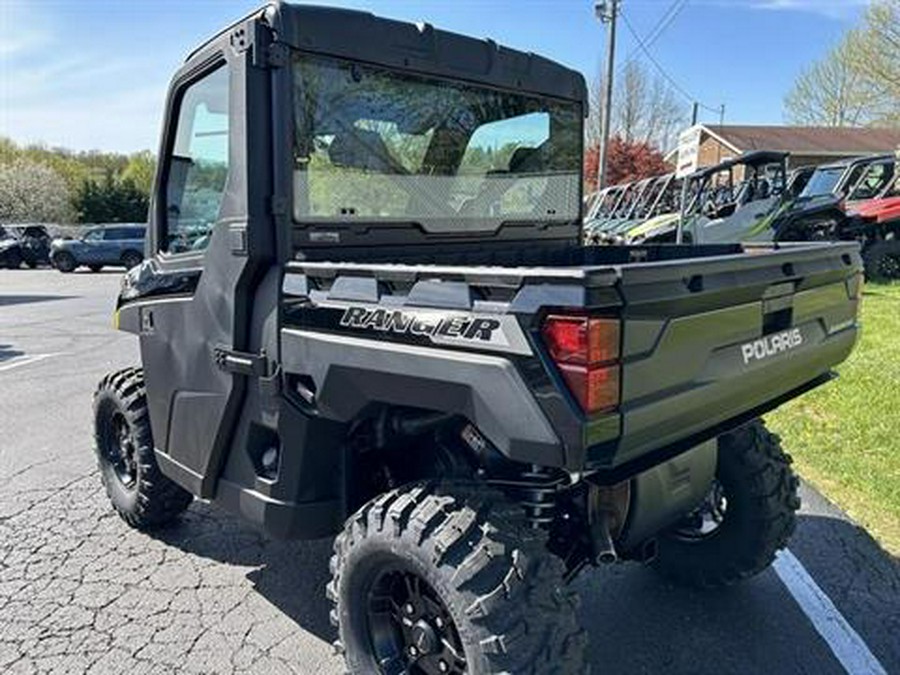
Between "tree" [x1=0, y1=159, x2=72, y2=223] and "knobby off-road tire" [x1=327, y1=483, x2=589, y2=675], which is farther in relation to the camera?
"tree" [x1=0, y1=159, x2=72, y2=223]

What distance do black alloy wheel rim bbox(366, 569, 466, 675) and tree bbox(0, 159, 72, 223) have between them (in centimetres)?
5014

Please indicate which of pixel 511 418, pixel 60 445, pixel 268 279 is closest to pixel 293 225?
pixel 268 279

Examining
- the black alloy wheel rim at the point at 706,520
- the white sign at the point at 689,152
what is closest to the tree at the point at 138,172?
the white sign at the point at 689,152

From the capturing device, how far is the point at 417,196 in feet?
10.4

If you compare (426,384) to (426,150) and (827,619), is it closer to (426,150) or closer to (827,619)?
(426,150)

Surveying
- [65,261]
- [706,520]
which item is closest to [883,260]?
[706,520]

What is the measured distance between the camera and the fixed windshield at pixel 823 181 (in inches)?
585

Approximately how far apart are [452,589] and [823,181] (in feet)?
52.1

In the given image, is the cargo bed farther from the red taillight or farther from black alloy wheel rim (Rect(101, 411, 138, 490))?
black alloy wheel rim (Rect(101, 411, 138, 490))

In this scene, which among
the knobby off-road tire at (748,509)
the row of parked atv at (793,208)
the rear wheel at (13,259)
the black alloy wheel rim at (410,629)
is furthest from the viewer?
the rear wheel at (13,259)

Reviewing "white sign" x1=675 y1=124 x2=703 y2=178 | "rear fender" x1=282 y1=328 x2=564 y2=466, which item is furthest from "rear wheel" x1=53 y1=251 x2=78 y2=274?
"rear fender" x1=282 y1=328 x2=564 y2=466

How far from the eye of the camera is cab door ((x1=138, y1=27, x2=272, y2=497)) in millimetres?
2672

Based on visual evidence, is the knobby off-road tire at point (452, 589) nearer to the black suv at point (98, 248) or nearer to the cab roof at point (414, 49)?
the cab roof at point (414, 49)

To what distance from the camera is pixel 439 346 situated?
2.11 meters
